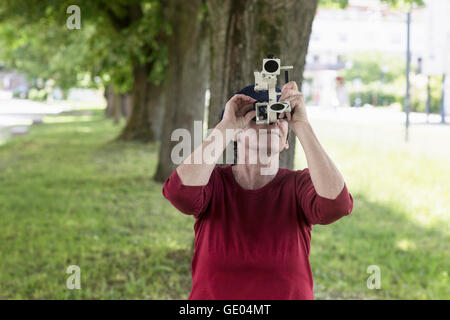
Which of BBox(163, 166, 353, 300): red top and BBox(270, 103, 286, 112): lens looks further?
BBox(163, 166, 353, 300): red top

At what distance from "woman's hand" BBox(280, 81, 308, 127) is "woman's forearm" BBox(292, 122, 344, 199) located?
0.07 feet

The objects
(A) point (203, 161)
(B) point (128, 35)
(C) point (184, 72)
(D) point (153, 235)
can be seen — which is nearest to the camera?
(A) point (203, 161)

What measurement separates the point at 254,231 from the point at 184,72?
8.86 meters

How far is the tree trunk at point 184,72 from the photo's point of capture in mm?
10711

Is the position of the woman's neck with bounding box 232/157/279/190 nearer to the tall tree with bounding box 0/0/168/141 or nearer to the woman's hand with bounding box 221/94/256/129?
the woman's hand with bounding box 221/94/256/129

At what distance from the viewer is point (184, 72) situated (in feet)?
35.8

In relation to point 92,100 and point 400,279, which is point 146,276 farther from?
point 92,100

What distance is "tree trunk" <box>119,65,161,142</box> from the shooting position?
18.4 metres

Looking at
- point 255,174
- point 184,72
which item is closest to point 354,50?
point 184,72

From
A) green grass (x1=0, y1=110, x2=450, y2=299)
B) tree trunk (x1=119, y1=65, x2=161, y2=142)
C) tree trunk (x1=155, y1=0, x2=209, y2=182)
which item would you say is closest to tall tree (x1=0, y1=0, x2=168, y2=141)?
tree trunk (x1=119, y1=65, x2=161, y2=142)

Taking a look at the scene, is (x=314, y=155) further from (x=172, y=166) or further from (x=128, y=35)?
(x=128, y=35)

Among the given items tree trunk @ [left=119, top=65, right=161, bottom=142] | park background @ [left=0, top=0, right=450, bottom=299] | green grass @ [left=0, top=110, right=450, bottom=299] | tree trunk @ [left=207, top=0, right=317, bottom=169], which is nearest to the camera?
tree trunk @ [left=207, top=0, right=317, bottom=169]
